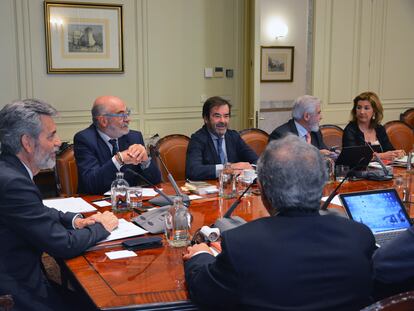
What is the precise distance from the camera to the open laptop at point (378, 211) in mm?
2057

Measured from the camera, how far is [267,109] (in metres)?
6.89

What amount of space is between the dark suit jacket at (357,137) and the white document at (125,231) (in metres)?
2.57

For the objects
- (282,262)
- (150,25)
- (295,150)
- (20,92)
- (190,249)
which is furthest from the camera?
(150,25)

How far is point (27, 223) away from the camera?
1.78 m

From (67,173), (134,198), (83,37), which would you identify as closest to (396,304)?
(134,198)

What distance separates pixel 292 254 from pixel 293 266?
0.03 metres

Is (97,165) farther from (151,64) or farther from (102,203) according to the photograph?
(151,64)

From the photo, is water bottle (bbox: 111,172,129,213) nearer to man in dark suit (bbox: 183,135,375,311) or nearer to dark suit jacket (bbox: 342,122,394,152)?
man in dark suit (bbox: 183,135,375,311)

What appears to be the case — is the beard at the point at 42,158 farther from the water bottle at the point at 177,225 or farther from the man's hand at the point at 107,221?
the water bottle at the point at 177,225

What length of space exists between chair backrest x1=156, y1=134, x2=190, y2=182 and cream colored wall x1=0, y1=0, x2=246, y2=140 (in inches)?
60.8

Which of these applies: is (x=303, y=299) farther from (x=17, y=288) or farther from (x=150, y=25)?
(x=150, y=25)

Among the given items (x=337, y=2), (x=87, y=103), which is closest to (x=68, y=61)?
(x=87, y=103)

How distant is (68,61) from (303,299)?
4.15m

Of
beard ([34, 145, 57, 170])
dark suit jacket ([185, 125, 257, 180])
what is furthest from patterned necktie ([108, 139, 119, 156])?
beard ([34, 145, 57, 170])
